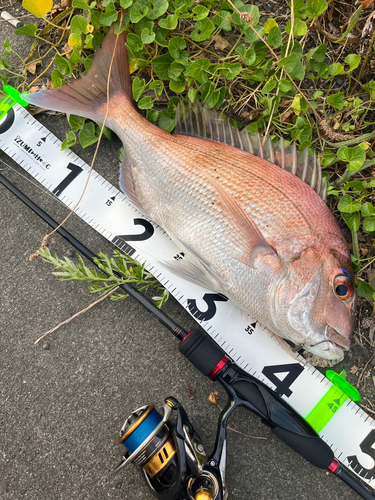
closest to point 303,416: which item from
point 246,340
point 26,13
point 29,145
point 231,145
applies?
point 246,340

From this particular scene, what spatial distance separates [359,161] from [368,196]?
21 cm

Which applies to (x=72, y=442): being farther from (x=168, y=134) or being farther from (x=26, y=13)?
(x=26, y=13)

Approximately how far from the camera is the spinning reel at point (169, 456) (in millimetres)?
1364

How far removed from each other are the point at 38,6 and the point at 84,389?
75.8 inches

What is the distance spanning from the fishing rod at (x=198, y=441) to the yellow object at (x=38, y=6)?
1754 mm

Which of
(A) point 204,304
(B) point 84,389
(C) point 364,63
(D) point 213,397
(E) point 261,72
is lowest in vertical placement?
(B) point 84,389

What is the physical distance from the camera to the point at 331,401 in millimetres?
1621

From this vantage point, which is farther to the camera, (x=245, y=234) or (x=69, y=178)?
(x=69, y=178)

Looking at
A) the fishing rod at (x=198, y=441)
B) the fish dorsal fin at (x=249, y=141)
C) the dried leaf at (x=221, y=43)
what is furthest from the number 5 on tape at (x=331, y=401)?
the dried leaf at (x=221, y=43)

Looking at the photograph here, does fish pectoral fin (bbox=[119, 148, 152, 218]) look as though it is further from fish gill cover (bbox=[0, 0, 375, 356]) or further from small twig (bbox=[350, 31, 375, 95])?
small twig (bbox=[350, 31, 375, 95])

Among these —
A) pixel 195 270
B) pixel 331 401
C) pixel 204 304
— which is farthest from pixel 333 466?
pixel 195 270

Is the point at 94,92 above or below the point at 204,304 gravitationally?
above

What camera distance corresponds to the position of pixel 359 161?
1601 millimetres

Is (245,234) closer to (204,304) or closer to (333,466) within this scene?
(204,304)
